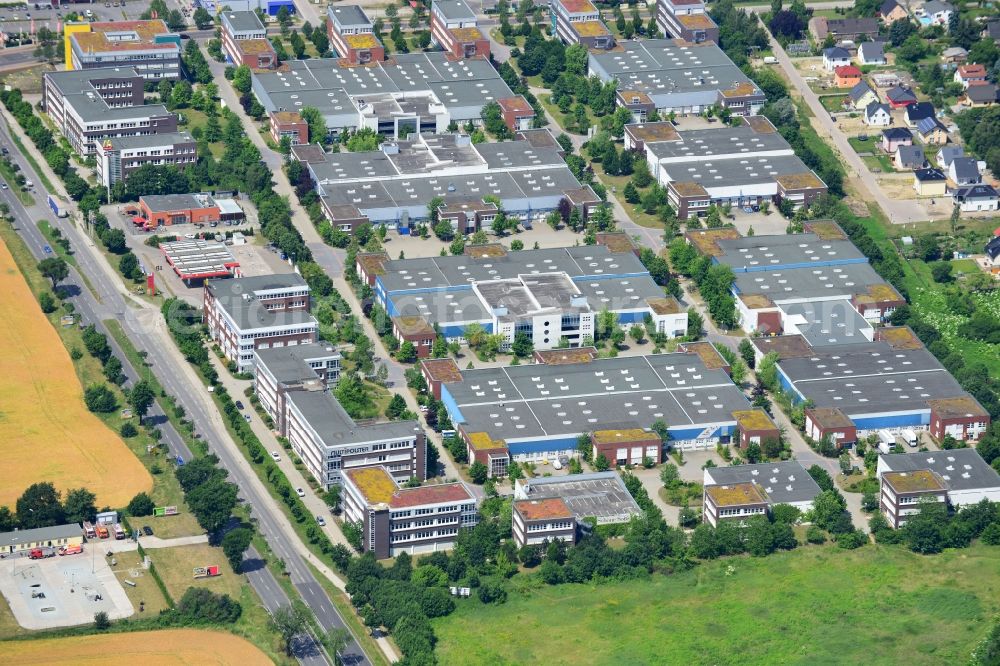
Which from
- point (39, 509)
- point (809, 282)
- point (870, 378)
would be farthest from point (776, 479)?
point (39, 509)

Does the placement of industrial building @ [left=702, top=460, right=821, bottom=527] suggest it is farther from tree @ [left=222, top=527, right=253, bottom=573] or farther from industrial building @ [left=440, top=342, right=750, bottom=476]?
tree @ [left=222, top=527, right=253, bottom=573]

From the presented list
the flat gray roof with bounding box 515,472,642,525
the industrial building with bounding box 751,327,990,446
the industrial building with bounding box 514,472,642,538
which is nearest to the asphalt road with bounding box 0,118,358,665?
the industrial building with bounding box 514,472,642,538

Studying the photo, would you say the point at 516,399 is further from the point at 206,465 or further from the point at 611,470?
the point at 206,465

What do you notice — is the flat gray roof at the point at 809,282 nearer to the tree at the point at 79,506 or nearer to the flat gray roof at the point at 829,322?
the flat gray roof at the point at 829,322

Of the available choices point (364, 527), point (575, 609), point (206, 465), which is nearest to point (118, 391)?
point (206, 465)

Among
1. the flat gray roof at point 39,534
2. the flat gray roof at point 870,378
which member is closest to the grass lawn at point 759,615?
the flat gray roof at point 870,378
